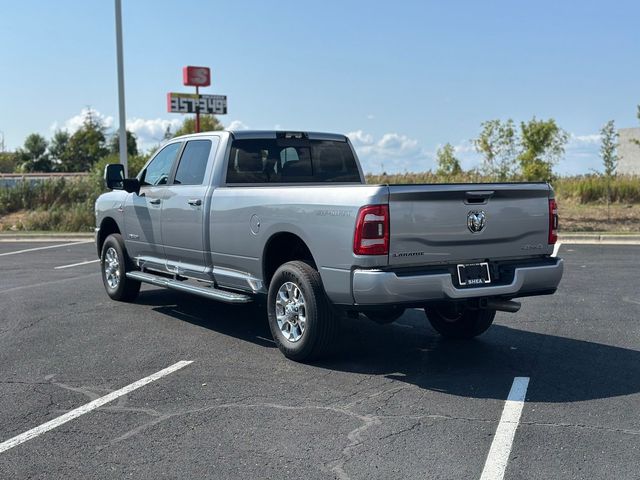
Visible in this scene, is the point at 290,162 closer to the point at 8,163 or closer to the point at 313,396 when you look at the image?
the point at 313,396

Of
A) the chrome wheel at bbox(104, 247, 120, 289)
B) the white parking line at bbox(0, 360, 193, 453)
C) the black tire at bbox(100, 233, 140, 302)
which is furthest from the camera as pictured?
the chrome wheel at bbox(104, 247, 120, 289)

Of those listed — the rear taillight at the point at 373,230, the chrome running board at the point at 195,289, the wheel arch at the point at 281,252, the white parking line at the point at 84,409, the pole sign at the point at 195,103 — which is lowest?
the white parking line at the point at 84,409

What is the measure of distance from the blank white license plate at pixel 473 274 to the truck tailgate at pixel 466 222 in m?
0.06

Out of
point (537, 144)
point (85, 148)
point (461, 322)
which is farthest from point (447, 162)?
point (85, 148)

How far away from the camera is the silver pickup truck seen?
19.3 ft

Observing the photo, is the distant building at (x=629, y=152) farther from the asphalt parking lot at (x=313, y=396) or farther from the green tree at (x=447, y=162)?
the asphalt parking lot at (x=313, y=396)

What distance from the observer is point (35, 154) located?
6825cm

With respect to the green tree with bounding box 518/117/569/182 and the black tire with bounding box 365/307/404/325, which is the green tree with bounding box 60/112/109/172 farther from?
the black tire with bounding box 365/307/404/325

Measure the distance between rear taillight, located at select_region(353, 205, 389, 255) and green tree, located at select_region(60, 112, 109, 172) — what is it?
61811 mm

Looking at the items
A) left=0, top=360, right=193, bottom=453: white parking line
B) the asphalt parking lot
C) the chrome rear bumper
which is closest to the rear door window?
the asphalt parking lot

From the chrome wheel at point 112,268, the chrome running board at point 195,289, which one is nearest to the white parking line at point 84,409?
the chrome running board at point 195,289

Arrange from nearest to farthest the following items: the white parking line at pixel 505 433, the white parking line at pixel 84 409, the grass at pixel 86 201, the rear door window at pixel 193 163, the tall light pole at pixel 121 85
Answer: the white parking line at pixel 505 433 < the white parking line at pixel 84 409 < the rear door window at pixel 193 163 < the tall light pole at pixel 121 85 < the grass at pixel 86 201

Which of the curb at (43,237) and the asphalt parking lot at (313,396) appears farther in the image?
the curb at (43,237)

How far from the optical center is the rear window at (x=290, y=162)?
7.95 metres
